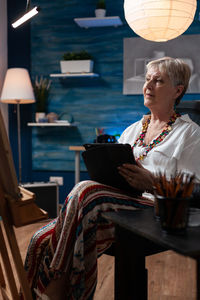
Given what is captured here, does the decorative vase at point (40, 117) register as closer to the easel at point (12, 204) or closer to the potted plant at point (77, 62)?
the potted plant at point (77, 62)

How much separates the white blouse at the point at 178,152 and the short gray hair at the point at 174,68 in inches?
7.6

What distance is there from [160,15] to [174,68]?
42 cm

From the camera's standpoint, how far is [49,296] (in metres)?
1.28

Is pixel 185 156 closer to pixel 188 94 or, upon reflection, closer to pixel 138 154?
pixel 138 154

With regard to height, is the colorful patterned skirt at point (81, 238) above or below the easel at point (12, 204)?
below

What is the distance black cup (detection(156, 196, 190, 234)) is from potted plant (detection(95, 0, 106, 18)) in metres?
3.16

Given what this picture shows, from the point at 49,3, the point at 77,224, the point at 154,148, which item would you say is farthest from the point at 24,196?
the point at 49,3

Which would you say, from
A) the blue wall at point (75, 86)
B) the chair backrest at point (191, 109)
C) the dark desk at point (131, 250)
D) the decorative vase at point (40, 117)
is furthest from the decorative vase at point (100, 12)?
the dark desk at point (131, 250)

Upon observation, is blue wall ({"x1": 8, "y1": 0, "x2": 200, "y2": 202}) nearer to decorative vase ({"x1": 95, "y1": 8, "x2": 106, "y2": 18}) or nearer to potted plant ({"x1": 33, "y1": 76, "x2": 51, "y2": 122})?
potted plant ({"x1": 33, "y1": 76, "x2": 51, "y2": 122})

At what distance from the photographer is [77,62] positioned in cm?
380

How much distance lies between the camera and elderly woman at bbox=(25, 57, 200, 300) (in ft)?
4.21

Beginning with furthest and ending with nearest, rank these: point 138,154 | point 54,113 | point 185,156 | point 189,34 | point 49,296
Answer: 1. point 54,113
2. point 189,34
3. point 138,154
4. point 185,156
5. point 49,296

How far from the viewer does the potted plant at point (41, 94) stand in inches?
156

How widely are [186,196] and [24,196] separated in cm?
44
